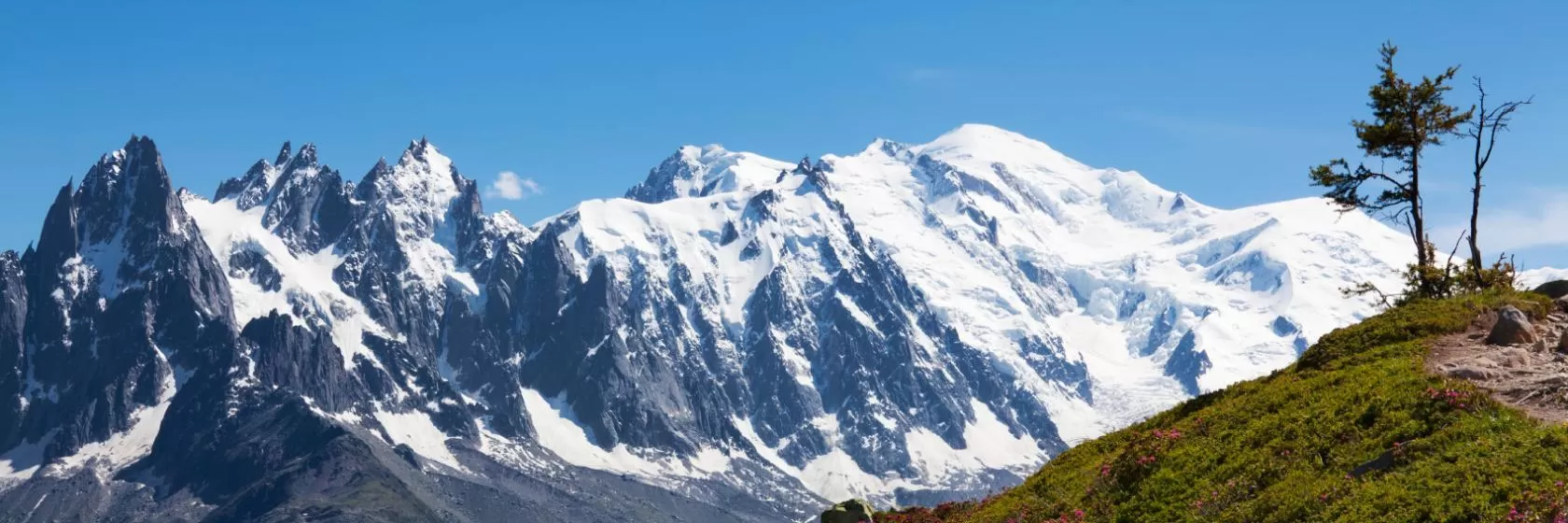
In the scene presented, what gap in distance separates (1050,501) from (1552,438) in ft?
48.9

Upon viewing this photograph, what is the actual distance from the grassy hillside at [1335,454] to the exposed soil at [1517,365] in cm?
70

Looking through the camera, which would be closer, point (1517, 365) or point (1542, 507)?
point (1542, 507)

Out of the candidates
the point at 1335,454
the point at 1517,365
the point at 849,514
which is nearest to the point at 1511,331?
the point at 1517,365

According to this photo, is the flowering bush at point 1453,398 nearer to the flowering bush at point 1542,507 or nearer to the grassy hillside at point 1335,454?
the grassy hillside at point 1335,454

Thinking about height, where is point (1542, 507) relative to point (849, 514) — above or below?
below

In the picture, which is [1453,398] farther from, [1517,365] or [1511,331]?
[1511,331]

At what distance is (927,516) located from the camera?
52.0 metres

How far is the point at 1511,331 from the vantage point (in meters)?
46.4

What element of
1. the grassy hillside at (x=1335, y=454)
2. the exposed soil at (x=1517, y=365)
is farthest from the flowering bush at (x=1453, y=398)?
the exposed soil at (x=1517, y=365)

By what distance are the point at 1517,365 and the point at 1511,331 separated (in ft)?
9.11

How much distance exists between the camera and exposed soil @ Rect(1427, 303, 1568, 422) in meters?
40.7

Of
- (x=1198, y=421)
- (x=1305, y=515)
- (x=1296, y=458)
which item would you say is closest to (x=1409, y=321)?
(x=1198, y=421)

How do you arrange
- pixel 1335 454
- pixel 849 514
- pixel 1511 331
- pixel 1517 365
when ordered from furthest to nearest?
pixel 849 514, pixel 1511 331, pixel 1517 365, pixel 1335 454

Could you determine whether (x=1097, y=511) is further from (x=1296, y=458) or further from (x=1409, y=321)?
(x=1409, y=321)
